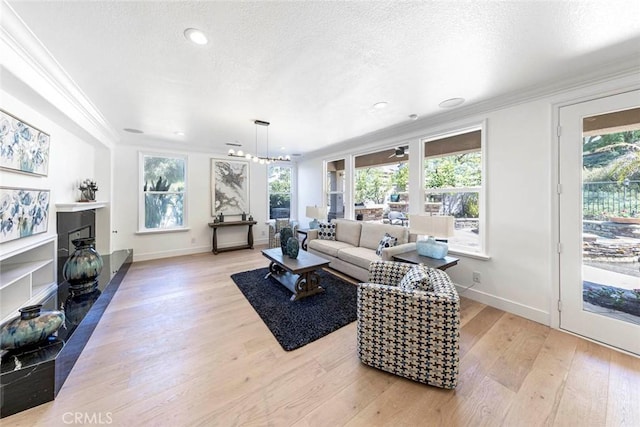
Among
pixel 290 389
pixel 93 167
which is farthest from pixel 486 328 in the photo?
pixel 93 167

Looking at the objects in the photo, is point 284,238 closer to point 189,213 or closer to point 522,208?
point 522,208

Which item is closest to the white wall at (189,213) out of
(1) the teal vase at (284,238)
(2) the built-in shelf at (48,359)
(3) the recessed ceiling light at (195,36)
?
(2) the built-in shelf at (48,359)

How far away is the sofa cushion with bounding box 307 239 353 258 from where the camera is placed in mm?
3977

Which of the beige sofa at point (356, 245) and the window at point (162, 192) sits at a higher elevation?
the window at point (162, 192)

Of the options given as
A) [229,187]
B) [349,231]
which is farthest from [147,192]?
[349,231]

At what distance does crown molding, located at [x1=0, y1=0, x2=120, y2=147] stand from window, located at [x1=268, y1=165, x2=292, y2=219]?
3.84 metres

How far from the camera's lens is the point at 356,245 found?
4.17 m

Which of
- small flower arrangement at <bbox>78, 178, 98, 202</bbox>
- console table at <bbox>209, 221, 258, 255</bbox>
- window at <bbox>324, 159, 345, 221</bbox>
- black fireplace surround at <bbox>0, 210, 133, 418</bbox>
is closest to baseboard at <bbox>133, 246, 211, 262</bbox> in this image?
console table at <bbox>209, 221, 258, 255</bbox>

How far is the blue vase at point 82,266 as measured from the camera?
246cm

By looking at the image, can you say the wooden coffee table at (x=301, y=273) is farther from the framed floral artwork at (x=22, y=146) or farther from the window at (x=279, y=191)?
the window at (x=279, y=191)

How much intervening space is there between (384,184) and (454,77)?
226cm

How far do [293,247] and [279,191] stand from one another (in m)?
3.57

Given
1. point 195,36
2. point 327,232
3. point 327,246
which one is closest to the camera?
point 195,36

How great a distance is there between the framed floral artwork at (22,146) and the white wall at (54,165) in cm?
6
